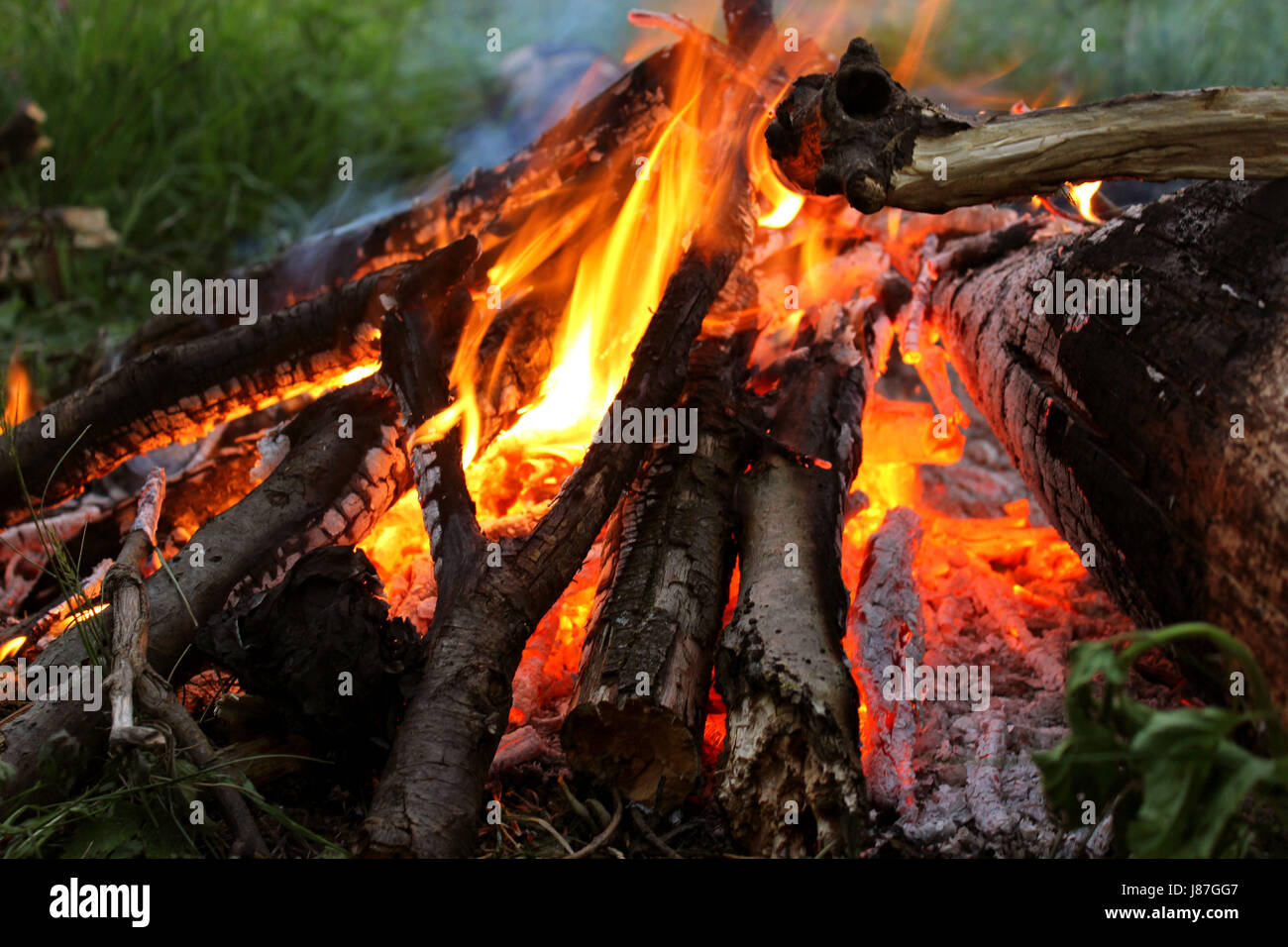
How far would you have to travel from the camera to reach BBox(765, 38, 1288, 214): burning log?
2.21 m

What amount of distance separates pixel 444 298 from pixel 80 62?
4.50 m

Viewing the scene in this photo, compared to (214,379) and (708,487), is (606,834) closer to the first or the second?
(708,487)

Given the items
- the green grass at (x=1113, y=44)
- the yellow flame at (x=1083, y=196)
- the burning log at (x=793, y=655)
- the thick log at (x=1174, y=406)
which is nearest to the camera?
the thick log at (x=1174, y=406)

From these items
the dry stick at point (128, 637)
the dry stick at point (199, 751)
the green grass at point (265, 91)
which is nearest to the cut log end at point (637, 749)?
the dry stick at point (199, 751)

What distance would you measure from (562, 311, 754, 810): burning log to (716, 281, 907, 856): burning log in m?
0.09

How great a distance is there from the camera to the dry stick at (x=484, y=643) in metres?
1.92

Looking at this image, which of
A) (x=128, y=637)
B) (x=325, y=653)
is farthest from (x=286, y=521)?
(x=325, y=653)

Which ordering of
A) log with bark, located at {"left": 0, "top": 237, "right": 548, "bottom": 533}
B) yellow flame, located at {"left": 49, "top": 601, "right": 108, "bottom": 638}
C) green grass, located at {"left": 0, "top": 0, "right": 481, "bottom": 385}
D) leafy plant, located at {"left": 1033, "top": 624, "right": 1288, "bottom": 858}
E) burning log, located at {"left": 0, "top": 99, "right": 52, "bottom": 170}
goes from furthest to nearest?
green grass, located at {"left": 0, "top": 0, "right": 481, "bottom": 385} < burning log, located at {"left": 0, "top": 99, "right": 52, "bottom": 170} < log with bark, located at {"left": 0, "top": 237, "right": 548, "bottom": 533} < yellow flame, located at {"left": 49, "top": 601, "right": 108, "bottom": 638} < leafy plant, located at {"left": 1033, "top": 624, "right": 1288, "bottom": 858}

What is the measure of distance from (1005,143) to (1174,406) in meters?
0.77

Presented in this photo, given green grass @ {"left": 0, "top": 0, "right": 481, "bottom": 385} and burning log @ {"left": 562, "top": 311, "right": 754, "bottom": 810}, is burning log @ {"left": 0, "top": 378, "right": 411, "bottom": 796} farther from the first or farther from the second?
green grass @ {"left": 0, "top": 0, "right": 481, "bottom": 385}

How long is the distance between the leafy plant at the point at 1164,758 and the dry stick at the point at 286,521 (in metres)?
2.13

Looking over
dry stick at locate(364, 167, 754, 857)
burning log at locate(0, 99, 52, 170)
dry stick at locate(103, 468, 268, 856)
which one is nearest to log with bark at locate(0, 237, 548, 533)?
dry stick at locate(364, 167, 754, 857)

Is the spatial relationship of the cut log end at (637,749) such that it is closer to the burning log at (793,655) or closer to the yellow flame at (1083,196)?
the burning log at (793,655)
